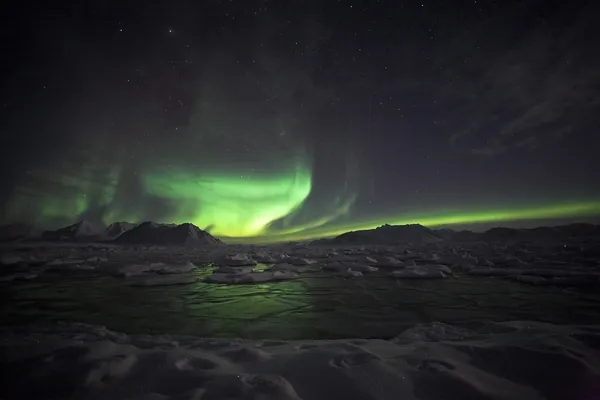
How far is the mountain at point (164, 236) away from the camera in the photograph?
157500 millimetres

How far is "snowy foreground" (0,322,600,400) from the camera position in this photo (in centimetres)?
289

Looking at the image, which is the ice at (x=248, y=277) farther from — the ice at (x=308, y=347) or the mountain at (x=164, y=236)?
the mountain at (x=164, y=236)

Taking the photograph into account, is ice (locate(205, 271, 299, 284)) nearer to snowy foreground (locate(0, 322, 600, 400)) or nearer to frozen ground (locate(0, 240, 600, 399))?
frozen ground (locate(0, 240, 600, 399))

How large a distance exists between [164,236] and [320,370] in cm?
18428

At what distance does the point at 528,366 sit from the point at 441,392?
4.34ft

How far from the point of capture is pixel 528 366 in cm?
326

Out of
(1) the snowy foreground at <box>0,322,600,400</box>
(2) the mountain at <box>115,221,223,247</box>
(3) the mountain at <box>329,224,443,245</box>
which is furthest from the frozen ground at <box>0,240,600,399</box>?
(2) the mountain at <box>115,221,223,247</box>

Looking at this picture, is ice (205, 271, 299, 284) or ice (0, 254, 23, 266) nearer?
ice (205, 271, 299, 284)

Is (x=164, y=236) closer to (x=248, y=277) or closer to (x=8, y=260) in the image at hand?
(x=8, y=260)

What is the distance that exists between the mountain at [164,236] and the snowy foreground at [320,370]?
15965cm

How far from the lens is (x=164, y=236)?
6516 inches

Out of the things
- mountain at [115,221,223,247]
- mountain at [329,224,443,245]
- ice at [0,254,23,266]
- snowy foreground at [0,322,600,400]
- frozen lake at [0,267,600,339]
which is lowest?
frozen lake at [0,267,600,339]

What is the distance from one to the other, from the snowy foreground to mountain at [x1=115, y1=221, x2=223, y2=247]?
15965 centimetres

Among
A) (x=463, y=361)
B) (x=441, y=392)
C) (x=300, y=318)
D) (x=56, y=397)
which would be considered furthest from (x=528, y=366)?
(x=56, y=397)
